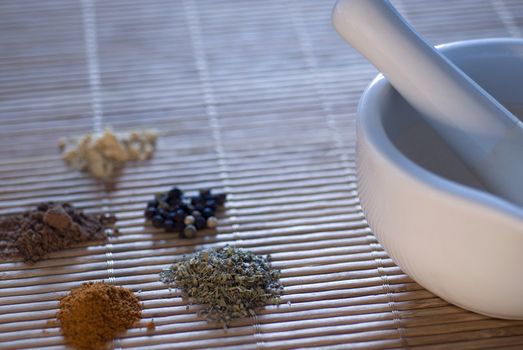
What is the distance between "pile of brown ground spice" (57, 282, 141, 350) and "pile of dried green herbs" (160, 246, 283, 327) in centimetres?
10

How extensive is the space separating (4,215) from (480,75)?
0.97 meters

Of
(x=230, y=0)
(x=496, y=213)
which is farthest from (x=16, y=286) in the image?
(x=230, y=0)

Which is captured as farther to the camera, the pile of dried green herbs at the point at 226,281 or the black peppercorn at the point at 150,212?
the black peppercorn at the point at 150,212

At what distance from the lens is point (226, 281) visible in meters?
1.59

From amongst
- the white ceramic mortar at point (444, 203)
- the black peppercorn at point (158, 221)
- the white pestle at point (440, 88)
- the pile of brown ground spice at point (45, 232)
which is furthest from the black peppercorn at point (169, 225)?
the white pestle at point (440, 88)

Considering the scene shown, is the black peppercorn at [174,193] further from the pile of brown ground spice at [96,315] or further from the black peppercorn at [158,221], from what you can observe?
the pile of brown ground spice at [96,315]

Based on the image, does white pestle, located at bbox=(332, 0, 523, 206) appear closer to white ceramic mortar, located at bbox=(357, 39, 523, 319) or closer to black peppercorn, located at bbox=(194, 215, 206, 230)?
white ceramic mortar, located at bbox=(357, 39, 523, 319)

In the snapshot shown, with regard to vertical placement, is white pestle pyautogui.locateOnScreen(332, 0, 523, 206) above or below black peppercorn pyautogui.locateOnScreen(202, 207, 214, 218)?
above

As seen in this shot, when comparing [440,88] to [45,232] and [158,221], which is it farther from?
[45,232]

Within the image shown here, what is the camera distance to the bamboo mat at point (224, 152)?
1.55m

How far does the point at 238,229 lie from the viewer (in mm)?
1758

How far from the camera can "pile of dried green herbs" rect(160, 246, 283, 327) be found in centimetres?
156

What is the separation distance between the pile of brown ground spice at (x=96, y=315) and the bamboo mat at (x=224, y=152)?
0.02m

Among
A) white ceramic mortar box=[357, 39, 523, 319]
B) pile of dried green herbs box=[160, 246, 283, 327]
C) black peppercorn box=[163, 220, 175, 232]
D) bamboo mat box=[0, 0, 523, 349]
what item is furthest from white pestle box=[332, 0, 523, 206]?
black peppercorn box=[163, 220, 175, 232]
